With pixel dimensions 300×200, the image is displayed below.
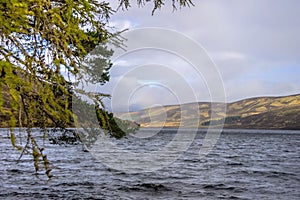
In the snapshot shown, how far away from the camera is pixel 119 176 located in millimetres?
24016

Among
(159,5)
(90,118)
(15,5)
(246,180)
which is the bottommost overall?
(246,180)

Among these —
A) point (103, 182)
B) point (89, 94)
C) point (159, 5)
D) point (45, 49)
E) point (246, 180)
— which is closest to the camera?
point (45, 49)

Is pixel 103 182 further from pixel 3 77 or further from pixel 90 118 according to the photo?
pixel 3 77

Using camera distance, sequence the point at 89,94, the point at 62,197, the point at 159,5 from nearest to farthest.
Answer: the point at 89,94
the point at 159,5
the point at 62,197

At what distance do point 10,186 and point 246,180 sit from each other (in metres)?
14.6

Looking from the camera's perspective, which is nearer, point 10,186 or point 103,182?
point 10,186

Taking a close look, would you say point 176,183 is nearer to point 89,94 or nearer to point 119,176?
point 119,176

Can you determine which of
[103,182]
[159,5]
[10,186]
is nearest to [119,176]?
[103,182]

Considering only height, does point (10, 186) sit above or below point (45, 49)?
below

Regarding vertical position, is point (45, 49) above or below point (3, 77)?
above

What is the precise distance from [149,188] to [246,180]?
7.47m

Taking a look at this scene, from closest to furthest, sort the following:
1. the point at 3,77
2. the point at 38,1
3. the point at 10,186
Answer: the point at 3,77 → the point at 38,1 → the point at 10,186

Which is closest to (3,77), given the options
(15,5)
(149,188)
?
(15,5)

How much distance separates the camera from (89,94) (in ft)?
13.8
